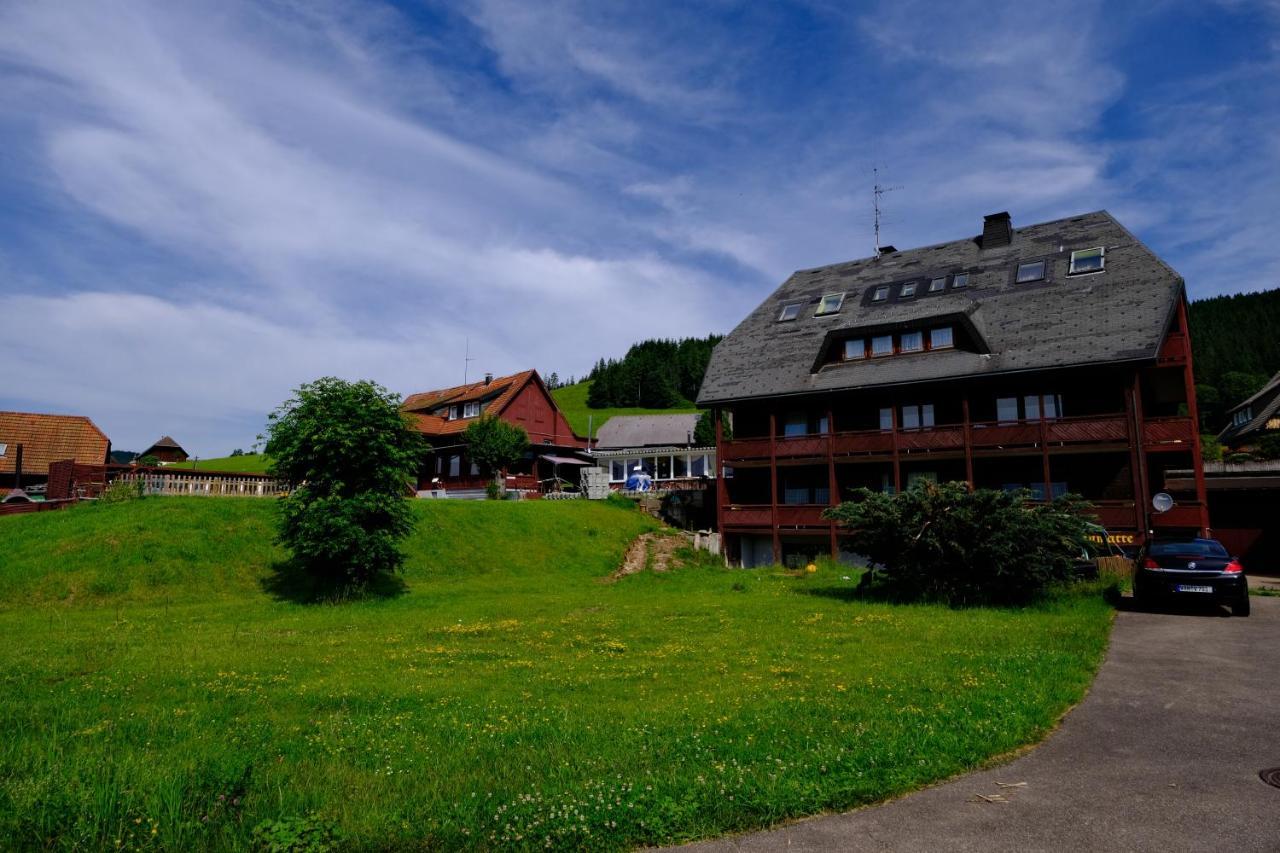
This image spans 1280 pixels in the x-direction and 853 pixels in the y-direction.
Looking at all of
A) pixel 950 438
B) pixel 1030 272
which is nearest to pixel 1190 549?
pixel 950 438

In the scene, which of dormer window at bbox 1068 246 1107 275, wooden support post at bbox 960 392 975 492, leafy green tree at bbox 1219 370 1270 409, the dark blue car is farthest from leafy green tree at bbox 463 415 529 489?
leafy green tree at bbox 1219 370 1270 409

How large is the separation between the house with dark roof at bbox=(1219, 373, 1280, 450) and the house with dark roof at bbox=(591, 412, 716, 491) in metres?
42.6

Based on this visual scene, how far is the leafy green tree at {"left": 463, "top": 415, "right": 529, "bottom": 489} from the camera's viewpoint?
47531 millimetres

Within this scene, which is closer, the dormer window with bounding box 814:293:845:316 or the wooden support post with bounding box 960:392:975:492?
the wooden support post with bounding box 960:392:975:492

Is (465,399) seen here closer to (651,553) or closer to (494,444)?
(494,444)

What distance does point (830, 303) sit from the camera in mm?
39094

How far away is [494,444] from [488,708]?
3931cm

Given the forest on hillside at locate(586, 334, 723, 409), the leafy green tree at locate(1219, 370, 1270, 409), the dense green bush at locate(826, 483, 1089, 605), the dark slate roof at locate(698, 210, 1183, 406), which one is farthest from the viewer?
the forest on hillside at locate(586, 334, 723, 409)

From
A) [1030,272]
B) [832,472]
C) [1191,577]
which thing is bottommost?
[1191,577]

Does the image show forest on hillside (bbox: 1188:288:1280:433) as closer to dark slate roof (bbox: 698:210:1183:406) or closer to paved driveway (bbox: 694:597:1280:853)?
dark slate roof (bbox: 698:210:1183:406)

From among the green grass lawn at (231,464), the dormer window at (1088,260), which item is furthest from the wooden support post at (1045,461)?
the green grass lawn at (231,464)

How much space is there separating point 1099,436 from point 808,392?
11697 millimetres

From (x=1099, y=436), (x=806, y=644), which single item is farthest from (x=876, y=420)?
(x=806, y=644)

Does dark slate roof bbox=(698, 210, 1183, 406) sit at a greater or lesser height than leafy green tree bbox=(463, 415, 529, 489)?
greater
